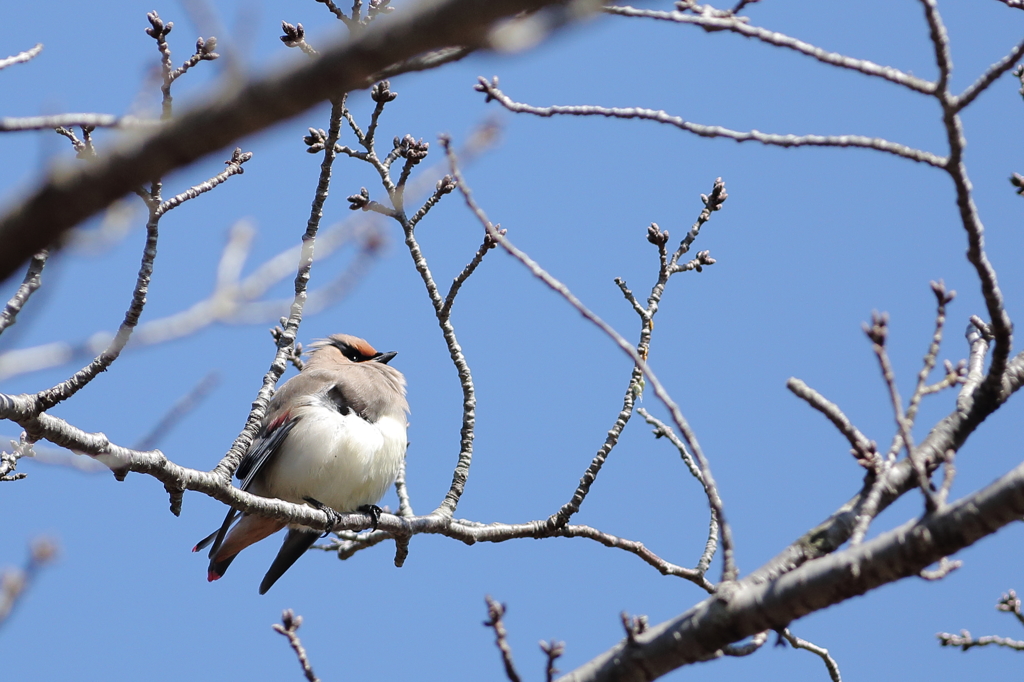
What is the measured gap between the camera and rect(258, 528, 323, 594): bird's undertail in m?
7.72

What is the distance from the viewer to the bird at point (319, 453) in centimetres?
726

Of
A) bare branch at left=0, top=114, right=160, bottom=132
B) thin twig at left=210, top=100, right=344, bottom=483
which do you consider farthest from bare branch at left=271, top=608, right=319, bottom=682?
bare branch at left=0, top=114, right=160, bottom=132

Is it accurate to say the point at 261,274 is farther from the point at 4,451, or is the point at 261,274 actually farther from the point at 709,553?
the point at 4,451

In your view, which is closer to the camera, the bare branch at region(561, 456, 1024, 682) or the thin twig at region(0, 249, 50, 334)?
the bare branch at region(561, 456, 1024, 682)

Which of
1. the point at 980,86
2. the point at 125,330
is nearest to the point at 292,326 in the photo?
the point at 125,330

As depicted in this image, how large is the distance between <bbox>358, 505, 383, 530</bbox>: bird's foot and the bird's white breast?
9cm

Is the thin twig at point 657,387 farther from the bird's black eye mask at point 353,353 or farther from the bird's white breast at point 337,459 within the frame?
the bird's black eye mask at point 353,353

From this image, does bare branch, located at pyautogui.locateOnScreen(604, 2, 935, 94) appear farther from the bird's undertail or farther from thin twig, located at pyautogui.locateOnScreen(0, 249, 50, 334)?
the bird's undertail

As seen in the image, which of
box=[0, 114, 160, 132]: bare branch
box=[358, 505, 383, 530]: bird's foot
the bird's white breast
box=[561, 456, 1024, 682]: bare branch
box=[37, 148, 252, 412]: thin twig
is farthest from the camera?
the bird's white breast

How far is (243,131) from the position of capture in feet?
4.87

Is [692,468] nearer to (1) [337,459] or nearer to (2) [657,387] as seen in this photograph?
(2) [657,387]

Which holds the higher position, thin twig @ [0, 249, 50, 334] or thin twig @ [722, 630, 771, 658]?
thin twig @ [0, 249, 50, 334]

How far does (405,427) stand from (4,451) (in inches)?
116

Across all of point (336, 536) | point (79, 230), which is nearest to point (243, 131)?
point (79, 230)
